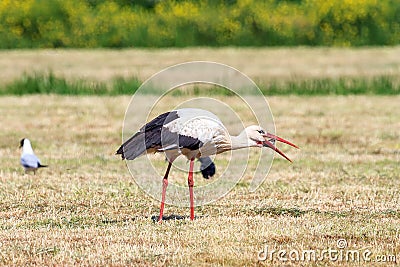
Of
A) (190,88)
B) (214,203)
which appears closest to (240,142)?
(214,203)

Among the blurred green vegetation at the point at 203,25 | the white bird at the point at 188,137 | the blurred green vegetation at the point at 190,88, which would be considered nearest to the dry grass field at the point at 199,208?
the white bird at the point at 188,137

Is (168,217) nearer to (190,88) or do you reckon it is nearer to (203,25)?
(190,88)

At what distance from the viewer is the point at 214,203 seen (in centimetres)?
1098

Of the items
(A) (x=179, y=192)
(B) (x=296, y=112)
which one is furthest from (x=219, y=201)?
(B) (x=296, y=112)

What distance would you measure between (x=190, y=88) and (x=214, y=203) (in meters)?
14.6

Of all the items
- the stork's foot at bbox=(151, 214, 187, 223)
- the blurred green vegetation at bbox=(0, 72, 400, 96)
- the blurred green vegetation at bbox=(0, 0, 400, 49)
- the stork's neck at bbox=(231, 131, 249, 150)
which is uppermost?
the blurred green vegetation at bbox=(0, 0, 400, 49)

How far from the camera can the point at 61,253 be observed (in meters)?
7.83

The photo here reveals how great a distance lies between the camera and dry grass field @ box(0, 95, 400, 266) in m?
7.93

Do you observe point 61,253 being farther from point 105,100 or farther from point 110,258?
point 105,100

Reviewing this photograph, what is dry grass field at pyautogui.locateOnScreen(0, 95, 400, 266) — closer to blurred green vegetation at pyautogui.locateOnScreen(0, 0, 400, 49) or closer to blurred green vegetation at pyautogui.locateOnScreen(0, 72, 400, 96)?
blurred green vegetation at pyautogui.locateOnScreen(0, 72, 400, 96)

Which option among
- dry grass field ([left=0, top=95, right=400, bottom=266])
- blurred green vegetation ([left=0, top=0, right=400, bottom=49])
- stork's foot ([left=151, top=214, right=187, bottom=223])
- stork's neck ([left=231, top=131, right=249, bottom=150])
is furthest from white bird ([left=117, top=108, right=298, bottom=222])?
blurred green vegetation ([left=0, top=0, right=400, bottom=49])

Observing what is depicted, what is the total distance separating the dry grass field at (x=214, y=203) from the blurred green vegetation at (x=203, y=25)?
20152mm

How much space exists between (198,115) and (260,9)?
35689 mm

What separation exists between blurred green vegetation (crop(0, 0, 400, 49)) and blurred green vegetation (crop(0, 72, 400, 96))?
59.6ft
